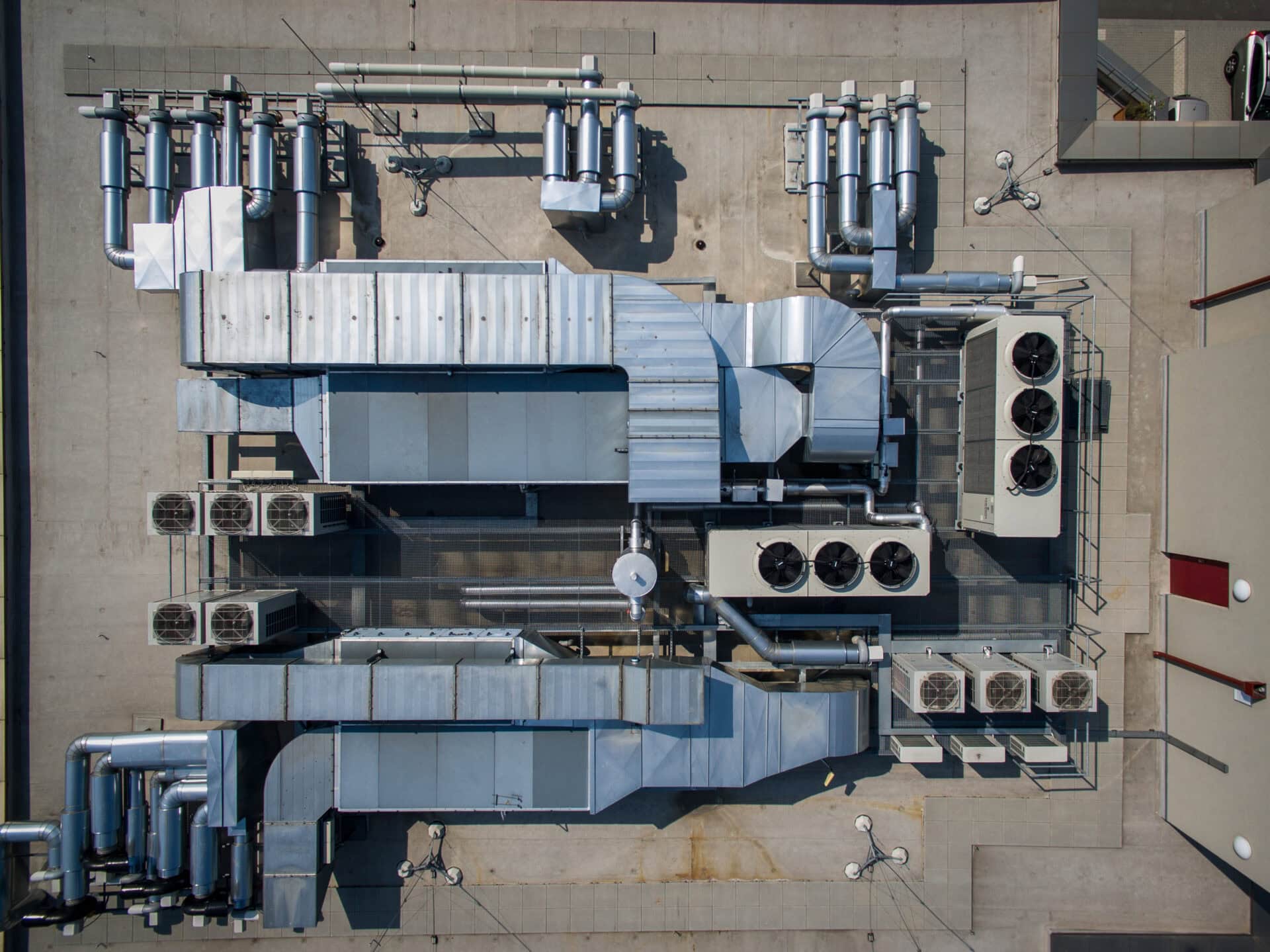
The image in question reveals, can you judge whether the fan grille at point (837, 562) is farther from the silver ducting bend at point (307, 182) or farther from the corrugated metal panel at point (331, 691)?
the silver ducting bend at point (307, 182)

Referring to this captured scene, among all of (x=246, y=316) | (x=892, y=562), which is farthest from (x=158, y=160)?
(x=892, y=562)

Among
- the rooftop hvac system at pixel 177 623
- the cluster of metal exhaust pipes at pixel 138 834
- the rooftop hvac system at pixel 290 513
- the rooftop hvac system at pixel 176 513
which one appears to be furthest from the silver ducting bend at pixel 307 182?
the cluster of metal exhaust pipes at pixel 138 834

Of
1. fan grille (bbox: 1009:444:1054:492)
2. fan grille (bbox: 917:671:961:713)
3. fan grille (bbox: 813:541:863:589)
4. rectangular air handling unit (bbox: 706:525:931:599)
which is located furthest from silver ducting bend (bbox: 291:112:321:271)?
fan grille (bbox: 917:671:961:713)

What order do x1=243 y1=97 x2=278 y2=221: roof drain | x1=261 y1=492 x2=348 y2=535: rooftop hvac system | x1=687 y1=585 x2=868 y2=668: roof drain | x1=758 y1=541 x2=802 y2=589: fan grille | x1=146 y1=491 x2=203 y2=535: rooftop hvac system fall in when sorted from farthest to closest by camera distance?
x1=687 y1=585 x2=868 y2=668: roof drain
x1=243 y1=97 x2=278 y2=221: roof drain
x1=146 y1=491 x2=203 y2=535: rooftop hvac system
x1=261 y1=492 x2=348 y2=535: rooftop hvac system
x1=758 y1=541 x2=802 y2=589: fan grille

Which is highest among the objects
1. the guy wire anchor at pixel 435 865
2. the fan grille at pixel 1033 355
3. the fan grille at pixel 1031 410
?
the fan grille at pixel 1033 355

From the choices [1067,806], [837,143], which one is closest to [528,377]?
[837,143]

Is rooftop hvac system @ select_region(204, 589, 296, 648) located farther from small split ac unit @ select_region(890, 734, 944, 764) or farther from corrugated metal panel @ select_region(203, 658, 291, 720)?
small split ac unit @ select_region(890, 734, 944, 764)

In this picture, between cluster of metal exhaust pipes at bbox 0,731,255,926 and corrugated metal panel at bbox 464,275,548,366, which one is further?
cluster of metal exhaust pipes at bbox 0,731,255,926
